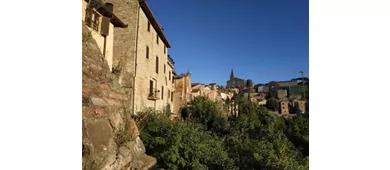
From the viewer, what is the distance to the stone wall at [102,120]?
0.99 meters

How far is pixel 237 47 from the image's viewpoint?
1896mm

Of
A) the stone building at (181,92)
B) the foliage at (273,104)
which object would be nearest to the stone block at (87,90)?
the stone building at (181,92)

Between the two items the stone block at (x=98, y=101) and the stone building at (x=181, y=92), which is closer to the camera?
the stone block at (x=98, y=101)

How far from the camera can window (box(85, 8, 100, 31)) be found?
10.8 feet

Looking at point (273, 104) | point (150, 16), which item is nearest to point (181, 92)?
point (150, 16)

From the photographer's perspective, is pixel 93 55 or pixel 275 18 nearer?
pixel 93 55

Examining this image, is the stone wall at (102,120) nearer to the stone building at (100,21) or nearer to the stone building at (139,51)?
the stone building at (100,21)

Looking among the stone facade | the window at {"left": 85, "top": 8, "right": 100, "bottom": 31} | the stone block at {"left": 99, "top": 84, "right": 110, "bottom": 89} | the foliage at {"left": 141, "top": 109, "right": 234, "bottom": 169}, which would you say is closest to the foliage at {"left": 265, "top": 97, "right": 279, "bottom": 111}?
the stone facade

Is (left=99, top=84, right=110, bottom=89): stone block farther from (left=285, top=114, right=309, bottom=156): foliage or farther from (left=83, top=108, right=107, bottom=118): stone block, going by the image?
(left=285, top=114, right=309, bottom=156): foliage

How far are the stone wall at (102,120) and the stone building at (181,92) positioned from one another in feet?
31.2

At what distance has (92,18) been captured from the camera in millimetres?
3592
